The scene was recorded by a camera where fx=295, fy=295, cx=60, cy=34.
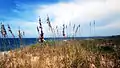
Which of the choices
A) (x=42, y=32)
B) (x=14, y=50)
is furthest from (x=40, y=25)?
(x=14, y=50)

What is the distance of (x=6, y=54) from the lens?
33.6ft

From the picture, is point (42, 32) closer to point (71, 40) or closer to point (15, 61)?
point (15, 61)

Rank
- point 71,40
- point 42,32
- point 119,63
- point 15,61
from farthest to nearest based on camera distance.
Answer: point 71,40 < point 119,63 < point 15,61 < point 42,32

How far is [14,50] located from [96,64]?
10.4ft

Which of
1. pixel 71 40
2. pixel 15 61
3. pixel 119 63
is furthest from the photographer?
pixel 71 40

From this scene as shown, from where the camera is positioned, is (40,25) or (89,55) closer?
(40,25)

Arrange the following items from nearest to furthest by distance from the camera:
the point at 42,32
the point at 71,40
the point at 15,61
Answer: the point at 42,32, the point at 15,61, the point at 71,40

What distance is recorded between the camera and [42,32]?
29.8ft

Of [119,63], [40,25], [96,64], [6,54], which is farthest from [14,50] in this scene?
[119,63]

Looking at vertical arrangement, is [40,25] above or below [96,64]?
above

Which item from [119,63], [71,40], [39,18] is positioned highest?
[39,18]

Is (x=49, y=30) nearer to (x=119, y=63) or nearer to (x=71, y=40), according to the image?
(x=71, y=40)

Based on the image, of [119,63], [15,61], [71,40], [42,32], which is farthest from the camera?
[71,40]

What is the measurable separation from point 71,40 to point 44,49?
138 centimetres
